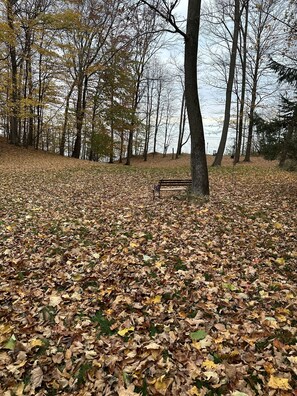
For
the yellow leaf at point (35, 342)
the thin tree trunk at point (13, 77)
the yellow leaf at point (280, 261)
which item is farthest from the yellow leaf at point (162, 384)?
the thin tree trunk at point (13, 77)

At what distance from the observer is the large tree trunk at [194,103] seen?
742cm

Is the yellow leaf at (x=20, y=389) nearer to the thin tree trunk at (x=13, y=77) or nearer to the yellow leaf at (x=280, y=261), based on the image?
the yellow leaf at (x=280, y=261)

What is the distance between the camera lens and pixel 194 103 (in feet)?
25.4

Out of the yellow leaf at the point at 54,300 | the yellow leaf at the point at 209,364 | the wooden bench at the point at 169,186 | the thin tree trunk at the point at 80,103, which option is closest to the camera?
the yellow leaf at the point at 209,364

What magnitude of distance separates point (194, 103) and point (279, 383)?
268 inches

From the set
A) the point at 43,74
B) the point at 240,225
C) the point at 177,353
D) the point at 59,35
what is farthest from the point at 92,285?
the point at 43,74

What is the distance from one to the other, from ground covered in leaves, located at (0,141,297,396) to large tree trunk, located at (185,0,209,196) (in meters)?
1.06

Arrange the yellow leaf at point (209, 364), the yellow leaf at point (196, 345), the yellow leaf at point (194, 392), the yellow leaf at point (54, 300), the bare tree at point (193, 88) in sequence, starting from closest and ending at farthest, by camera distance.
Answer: the yellow leaf at point (194, 392) < the yellow leaf at point (209, 364) < the yellow leaf at point (196, 345) < the yellow leaf at point (54, 300) < the bare tree at point (193, 88)

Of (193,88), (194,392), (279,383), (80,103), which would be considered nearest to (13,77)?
(80,103)

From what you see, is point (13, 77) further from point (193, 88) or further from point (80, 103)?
point (193, 88)

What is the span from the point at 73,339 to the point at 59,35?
2207 cm

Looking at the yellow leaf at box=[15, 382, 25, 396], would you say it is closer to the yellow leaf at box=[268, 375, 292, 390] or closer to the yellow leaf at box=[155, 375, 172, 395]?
the yellow leaf at box=[155, 375, 172, 395]

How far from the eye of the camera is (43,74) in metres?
22.8

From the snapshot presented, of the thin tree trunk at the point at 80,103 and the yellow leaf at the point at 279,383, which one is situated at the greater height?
the thin tree trunk at the point at 80,103
